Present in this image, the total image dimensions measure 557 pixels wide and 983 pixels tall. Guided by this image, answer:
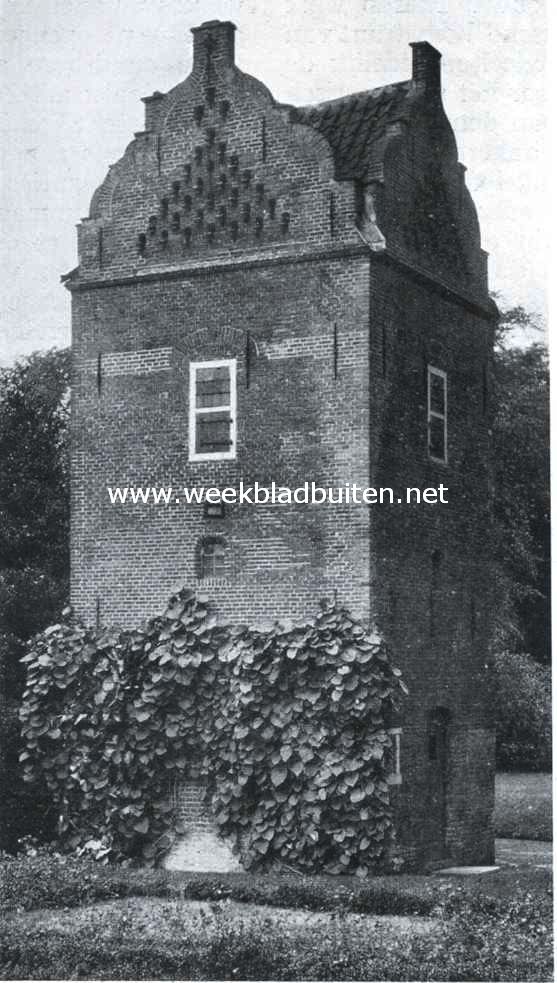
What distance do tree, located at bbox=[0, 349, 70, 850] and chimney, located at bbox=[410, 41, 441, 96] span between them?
30.1ft

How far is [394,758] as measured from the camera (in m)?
19.8

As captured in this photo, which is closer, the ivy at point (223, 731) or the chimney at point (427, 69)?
the ivy at point (223, 731)

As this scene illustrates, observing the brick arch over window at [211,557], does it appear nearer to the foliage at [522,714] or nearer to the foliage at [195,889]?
the foliage at [195,889]

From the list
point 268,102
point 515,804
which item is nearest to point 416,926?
point 268,102

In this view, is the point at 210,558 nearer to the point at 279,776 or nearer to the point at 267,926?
the point at 279,776

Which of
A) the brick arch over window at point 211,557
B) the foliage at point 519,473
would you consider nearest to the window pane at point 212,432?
the brick arch over window at point 211,557

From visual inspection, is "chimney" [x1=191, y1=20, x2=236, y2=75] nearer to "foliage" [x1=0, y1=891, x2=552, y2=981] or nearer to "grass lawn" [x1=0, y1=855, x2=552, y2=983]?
"grass lawn" [x1=0, y1=855, x2=552, y2=983]

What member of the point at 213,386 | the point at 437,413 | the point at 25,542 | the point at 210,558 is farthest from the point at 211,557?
the point at 25,542

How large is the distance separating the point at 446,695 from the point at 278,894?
5401mm

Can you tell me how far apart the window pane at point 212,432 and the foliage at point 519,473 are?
1108cm

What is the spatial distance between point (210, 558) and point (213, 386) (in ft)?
7.72

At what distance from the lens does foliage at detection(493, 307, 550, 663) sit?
31.1m

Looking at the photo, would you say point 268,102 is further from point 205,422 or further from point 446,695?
point 446,695

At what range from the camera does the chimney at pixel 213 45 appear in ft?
68.6
